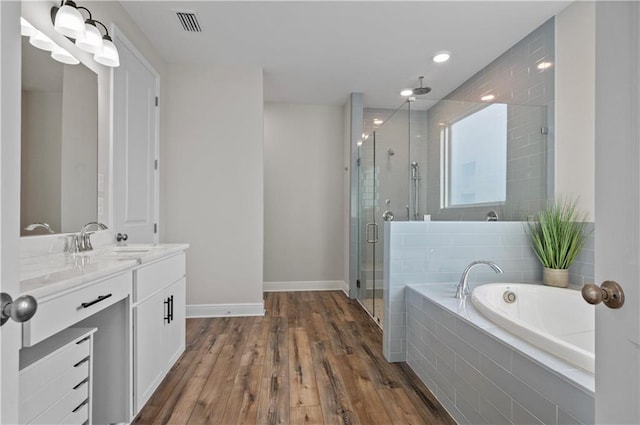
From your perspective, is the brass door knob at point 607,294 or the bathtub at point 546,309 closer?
the brass door knob at point 607,294

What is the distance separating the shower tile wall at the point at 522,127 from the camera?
2.50 meters

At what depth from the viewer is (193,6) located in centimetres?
238

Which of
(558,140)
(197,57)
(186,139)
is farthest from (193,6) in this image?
(558,140)

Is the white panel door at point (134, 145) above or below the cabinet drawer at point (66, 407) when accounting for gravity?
above

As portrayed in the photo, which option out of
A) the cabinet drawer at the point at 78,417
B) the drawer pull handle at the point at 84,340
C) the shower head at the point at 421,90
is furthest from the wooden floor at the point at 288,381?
the shower head at the point at 421,90

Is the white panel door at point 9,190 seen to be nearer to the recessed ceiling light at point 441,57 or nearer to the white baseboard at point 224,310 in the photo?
the white baseboard at point 224,310

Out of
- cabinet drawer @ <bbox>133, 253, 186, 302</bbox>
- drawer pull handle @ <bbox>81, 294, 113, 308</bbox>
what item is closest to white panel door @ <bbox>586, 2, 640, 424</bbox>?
drawer pull handle @ <bbox>81, 294, 113, 308</bbox>

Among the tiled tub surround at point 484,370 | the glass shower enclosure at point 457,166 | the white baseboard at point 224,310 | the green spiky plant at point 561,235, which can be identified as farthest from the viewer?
the white baseboard at point 224,310

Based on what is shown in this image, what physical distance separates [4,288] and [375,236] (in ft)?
9.92

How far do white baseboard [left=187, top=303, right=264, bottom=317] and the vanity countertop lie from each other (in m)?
1.46

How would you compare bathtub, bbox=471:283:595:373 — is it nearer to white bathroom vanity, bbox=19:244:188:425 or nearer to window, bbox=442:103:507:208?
window, bbox=442:103:507:208

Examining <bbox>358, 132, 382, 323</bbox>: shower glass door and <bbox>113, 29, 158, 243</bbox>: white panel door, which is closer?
<bbox>113, 29, 158, 243</bbox>: white panel door

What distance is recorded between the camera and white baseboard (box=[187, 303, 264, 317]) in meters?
3.29

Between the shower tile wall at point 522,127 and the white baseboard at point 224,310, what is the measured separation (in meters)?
2.03
